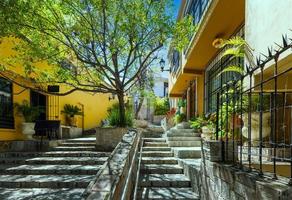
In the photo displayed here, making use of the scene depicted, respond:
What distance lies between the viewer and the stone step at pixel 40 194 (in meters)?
7.25

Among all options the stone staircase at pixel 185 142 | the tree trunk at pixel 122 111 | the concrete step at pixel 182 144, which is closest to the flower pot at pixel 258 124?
the stone staircase at pixel 185 142

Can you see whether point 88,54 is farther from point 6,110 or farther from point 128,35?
point 6,110

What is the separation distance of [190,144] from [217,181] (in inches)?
283

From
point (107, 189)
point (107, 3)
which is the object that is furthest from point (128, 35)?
point (107, 189)

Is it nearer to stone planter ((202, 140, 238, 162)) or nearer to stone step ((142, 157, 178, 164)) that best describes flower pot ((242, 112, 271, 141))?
stone planter ((202, 140, 238, 162))

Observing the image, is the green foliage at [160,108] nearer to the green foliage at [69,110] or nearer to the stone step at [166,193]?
the green foliage at [69,110]

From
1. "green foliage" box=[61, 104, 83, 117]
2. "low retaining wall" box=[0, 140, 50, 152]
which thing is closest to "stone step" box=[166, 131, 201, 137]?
"low retaining wall" box=[0, 140, 50, 152]

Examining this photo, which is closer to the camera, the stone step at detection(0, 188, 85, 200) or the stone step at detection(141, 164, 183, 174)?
the stone step at detection(0, 188, 85, 200)

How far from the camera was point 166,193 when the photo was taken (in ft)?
25.6

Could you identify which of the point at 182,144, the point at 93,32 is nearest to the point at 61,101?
the point at 93,32

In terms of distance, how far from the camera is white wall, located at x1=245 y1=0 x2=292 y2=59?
5.44m

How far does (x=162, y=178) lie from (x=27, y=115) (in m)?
7.01

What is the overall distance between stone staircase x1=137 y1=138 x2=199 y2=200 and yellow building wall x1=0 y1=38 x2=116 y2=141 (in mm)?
4952

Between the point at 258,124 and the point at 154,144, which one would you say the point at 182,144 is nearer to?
the point at 154,144
